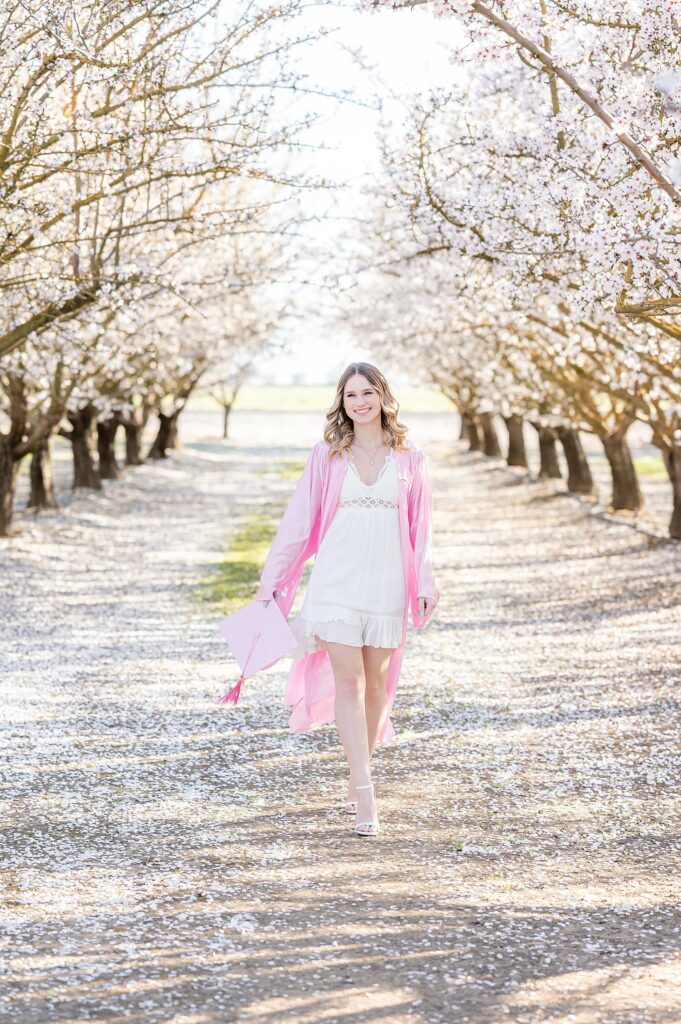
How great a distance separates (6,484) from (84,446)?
810 cm

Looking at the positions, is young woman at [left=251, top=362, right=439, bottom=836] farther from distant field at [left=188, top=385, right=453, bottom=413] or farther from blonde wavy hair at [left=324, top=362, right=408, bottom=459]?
distant field at [left=188, top=385, right=453, bottom=413]

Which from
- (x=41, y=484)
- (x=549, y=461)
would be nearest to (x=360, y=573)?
(x=41, y=484)

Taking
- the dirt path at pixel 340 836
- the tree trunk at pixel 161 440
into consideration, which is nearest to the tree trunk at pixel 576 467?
the dirt path at pixel 340 836

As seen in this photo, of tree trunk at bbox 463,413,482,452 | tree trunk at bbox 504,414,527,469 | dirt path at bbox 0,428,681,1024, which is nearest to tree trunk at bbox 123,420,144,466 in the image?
tree trunk at bbox 504,414,527,469

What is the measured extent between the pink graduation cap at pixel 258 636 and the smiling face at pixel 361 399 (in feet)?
3.51

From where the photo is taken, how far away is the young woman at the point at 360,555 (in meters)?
6.39

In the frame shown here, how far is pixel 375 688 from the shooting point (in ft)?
21.9

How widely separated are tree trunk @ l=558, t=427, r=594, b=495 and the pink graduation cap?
20.8 meters

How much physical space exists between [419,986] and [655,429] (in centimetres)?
1513

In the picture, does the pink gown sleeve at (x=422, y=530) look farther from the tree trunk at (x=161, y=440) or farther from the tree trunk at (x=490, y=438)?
the tree trunk at (x=490, y=438)

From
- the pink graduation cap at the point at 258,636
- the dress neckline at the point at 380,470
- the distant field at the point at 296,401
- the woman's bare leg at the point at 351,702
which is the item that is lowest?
the woman's bare leg at the point at 351,702

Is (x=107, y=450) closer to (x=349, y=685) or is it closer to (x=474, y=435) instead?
(x=474, y=435)

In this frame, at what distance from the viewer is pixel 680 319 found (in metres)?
11.5

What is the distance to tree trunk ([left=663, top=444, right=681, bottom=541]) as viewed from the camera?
1866 centimetres
